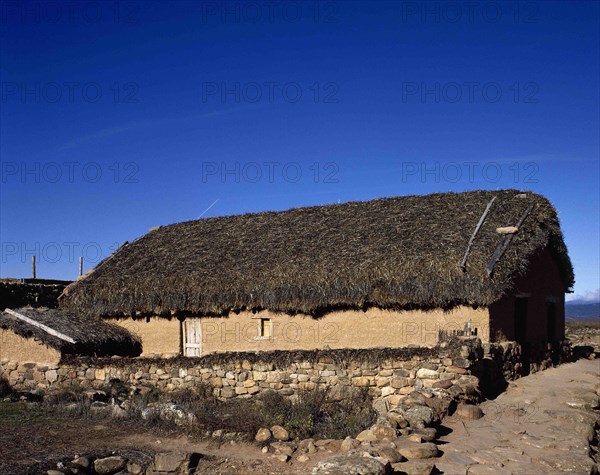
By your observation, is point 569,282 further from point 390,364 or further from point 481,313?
point 390,364

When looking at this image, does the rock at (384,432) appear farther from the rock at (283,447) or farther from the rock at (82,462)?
the rock at (82,462)

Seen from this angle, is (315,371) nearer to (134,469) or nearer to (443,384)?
(443,384)

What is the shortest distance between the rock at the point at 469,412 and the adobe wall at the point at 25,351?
9585 mm

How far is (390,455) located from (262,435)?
2512mm

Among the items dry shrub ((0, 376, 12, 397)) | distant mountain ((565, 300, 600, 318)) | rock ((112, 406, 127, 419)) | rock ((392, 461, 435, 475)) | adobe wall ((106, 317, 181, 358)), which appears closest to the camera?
rock ((392, 461, 435, 475))

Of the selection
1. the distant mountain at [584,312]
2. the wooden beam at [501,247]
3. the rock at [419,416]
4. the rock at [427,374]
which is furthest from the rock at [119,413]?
the distant mountain at [584,312]

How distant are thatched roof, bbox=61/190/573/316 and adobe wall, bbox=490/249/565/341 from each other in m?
0.55

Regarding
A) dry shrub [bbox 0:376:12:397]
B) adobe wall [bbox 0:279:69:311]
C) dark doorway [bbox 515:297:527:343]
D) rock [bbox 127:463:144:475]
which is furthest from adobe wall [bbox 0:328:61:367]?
dark doorway [bbox 515:297:527:343]

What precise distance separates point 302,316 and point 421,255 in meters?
3.33

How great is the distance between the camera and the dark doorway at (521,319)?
14.1m

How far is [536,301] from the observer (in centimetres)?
1506

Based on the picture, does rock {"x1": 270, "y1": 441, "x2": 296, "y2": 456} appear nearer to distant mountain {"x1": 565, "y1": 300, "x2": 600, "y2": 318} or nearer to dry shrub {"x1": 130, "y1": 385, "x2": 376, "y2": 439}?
dry shrub {"x1": 130, "y1": 385, "x2": 376, "y2": 439}

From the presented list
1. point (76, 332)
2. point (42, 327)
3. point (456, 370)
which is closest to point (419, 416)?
point (456, 370)

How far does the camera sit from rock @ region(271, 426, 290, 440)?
8.36 meters
